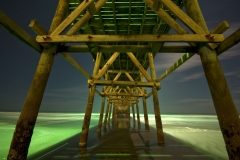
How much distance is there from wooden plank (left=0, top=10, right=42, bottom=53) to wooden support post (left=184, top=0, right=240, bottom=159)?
2789 millimetres

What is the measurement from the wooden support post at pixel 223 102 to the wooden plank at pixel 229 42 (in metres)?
0.10

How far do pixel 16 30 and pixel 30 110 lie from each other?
3.88 ft

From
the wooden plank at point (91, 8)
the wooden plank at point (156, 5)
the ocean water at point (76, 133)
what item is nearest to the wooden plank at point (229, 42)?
the wooden plank at point (156, 5)

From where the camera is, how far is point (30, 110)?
2211mm

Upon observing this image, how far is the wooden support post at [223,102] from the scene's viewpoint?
6.35 feet

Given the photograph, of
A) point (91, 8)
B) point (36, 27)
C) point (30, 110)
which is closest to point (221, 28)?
point (91, 8)

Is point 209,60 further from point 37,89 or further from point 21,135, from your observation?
point 21,135

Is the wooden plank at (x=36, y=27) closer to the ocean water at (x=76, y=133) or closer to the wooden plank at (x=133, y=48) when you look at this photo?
the wooden plank at (x=133, y=48)

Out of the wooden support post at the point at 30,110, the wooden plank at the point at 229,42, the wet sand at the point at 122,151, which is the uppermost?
the wooden plank at the point at 229,42

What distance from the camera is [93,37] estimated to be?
96.3 inches

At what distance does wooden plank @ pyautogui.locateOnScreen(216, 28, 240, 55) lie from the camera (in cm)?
186

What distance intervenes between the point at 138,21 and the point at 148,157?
4059 millimetres

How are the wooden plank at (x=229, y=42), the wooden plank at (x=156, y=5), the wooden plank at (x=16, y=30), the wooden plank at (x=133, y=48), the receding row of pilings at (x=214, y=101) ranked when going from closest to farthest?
1. the wooden plank at (x=16, y=30)
2. the wooden plank at (x=229, y=42)
3. the receding row of pilings at (x=214, y=101)
4. the wooden plank at (x=156, y=5)
5. the wooden plank at (x=133, y=48)

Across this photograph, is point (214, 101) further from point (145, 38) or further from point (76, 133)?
point (76, 133)
